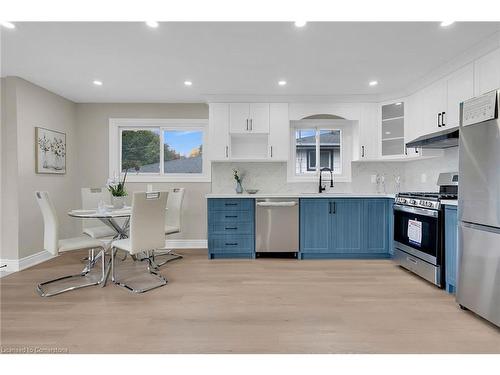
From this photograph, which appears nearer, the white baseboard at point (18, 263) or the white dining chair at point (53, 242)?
the white dining chair at point (53, 242)

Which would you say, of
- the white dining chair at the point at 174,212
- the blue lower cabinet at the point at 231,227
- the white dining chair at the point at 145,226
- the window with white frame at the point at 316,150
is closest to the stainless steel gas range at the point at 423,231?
the window with white frame at the point at 316,150

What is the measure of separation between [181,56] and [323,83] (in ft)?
6.08

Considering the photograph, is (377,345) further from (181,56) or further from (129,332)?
(181,56)

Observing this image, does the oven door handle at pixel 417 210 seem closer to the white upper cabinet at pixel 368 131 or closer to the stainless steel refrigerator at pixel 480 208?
the stainless steel refrigerator at pixel 480 208

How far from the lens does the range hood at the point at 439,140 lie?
9.43 ft

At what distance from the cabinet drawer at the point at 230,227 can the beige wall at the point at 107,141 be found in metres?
0.72

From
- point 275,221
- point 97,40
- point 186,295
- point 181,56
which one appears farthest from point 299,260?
point 97,40

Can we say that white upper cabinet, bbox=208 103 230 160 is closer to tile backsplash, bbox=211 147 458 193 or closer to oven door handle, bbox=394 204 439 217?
tile backsplash, bbox=211 147 458 193

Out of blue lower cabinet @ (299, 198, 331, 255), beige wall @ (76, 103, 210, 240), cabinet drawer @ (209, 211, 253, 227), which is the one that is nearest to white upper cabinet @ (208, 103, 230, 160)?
beige wall @ (76, 103, 210, 240)

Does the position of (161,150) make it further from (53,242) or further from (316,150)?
(316,150)

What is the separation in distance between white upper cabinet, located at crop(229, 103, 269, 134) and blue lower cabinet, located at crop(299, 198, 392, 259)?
133cm

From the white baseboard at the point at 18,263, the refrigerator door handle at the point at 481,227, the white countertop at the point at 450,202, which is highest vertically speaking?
the white countertop at the point at 450,202

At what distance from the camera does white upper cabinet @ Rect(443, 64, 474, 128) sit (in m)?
2.77

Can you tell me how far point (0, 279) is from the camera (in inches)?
120
